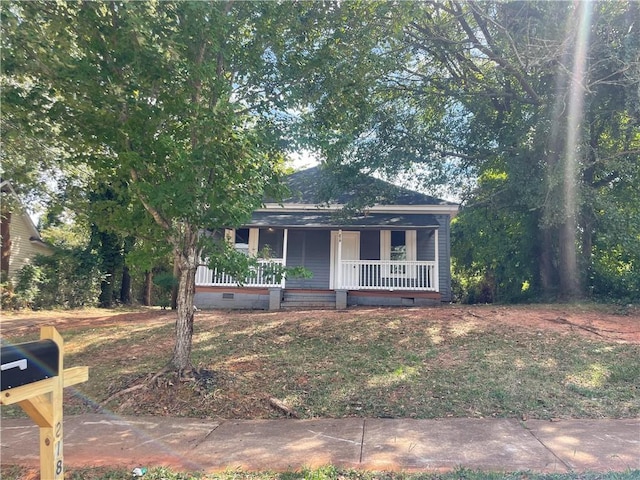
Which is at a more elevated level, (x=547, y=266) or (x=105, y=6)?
(x=105, y=6)

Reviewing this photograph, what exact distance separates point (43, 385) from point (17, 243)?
74.3 feet

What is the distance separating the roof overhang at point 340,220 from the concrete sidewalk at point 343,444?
9.35 m

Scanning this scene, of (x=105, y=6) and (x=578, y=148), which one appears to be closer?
(x=105, y=6)

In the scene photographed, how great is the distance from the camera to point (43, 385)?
2.29 meters

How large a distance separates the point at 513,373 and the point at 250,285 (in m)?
9.67

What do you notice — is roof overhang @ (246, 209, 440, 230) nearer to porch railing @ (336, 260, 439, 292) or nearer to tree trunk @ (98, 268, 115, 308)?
porch railing @ (336, 260, 439, 292)

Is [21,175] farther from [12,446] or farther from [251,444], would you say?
[251,444]

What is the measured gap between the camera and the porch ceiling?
563 inches

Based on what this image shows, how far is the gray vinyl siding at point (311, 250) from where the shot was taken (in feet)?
51.3

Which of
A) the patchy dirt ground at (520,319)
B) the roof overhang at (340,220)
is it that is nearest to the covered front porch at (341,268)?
the roof overhang at (340,220)

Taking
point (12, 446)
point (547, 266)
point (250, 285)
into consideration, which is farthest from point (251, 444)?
point (547, 266)

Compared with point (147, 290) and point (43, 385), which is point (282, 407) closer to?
point (43, 385)

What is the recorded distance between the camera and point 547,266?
1513 cm

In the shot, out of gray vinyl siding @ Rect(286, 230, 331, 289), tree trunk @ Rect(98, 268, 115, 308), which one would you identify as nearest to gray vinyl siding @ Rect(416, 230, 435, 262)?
gray vinyl siding @ Rect(286, 230, 331, 289)
